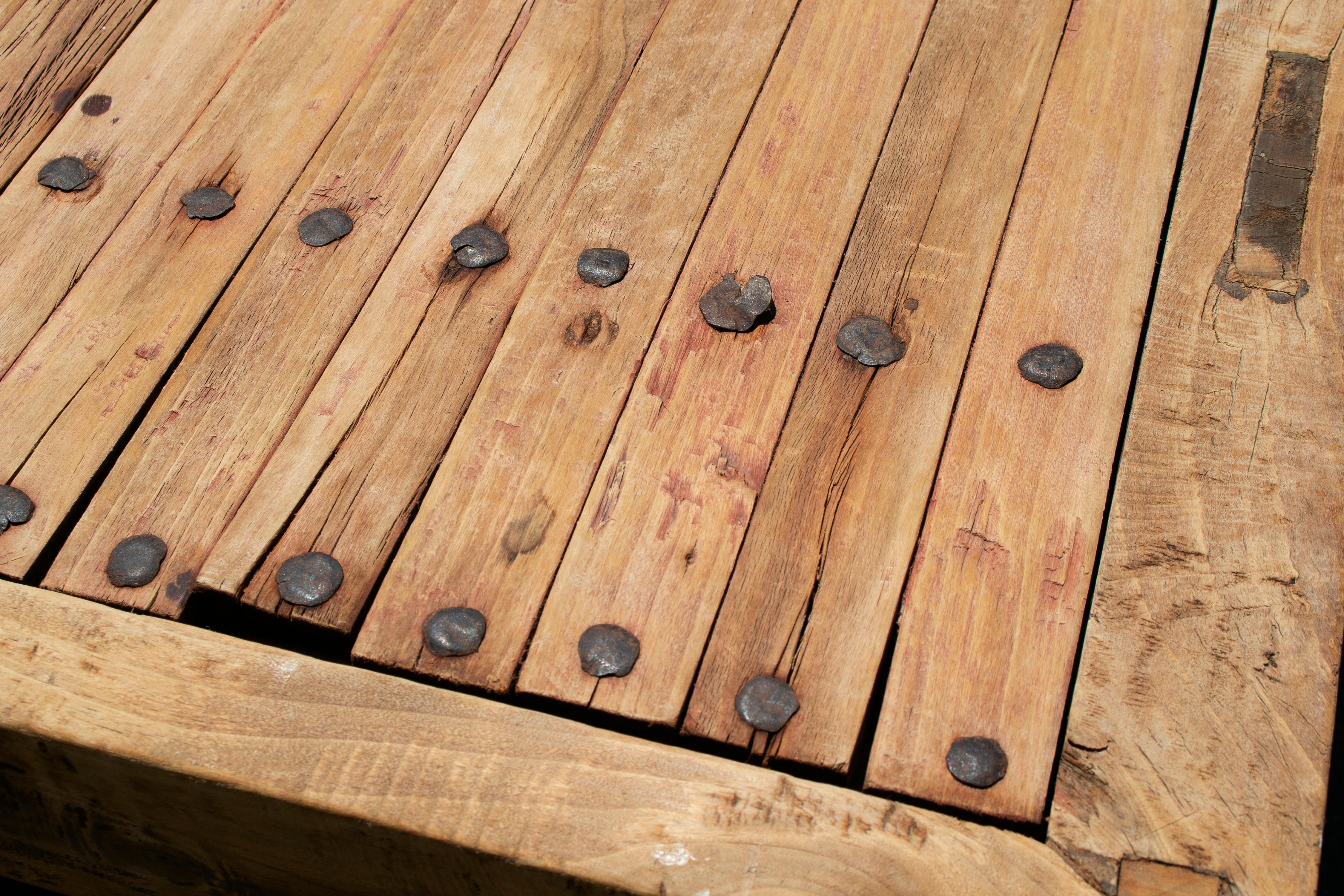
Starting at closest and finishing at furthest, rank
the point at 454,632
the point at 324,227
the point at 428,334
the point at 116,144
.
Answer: the point at 454,632, the point at 428,334, the point at 324,227, the point at 116,144

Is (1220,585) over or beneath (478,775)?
over

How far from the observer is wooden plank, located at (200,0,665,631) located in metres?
1.70

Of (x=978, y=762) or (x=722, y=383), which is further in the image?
(x=722, y=383)

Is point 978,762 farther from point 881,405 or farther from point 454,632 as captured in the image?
point 454,632

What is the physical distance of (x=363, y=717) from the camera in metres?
1.50

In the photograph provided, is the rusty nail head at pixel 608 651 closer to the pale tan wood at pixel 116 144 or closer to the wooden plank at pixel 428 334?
the wooden plank at pixel 428 334

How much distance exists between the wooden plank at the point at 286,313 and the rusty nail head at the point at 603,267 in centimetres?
39

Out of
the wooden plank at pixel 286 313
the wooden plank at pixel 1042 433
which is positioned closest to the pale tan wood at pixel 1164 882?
the wooden plank at pixel 1042 433

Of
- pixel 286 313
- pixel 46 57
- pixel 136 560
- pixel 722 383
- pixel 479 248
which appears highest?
pixel 46 57

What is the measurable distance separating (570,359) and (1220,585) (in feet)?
3.77

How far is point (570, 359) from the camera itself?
188 centimetres

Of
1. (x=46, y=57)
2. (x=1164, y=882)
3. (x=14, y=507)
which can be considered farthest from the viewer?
(x=46, y=57)

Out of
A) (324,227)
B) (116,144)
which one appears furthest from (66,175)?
(324,227)

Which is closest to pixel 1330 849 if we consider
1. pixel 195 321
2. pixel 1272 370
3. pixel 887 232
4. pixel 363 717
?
pixel 1272 370
